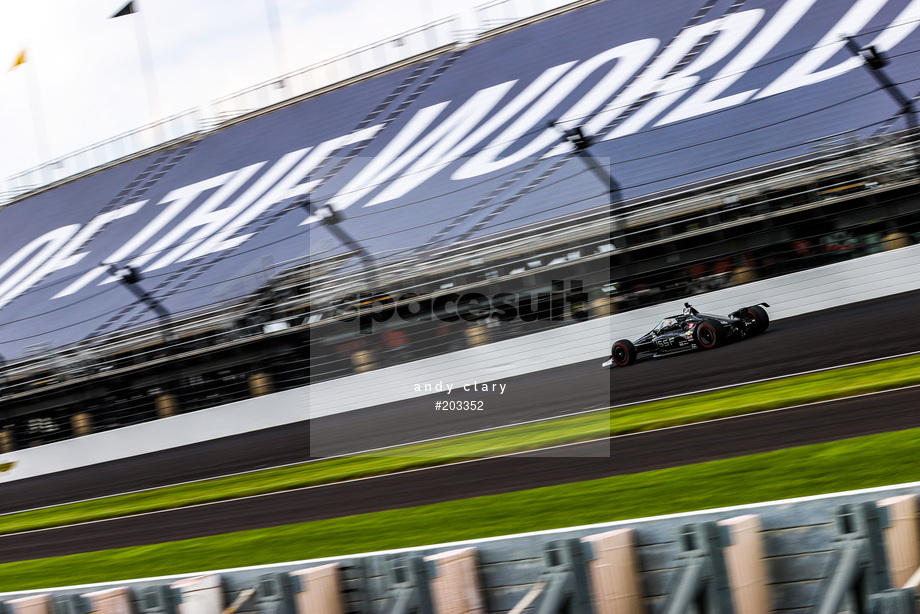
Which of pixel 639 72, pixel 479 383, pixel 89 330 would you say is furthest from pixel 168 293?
pixel 639 72

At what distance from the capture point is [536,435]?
28.2ft

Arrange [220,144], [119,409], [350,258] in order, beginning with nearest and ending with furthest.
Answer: [350,258] < [119,409] < [220,144]

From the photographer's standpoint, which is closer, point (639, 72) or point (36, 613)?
point (36, 613)

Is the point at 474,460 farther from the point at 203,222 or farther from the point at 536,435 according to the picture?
the point at 203,222

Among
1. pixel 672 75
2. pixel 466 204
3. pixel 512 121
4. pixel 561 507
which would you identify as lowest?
pixel 561 507

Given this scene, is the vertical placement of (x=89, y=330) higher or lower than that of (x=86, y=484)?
higher

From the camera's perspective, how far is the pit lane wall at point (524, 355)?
43.9ft

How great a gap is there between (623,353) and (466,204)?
5.67m

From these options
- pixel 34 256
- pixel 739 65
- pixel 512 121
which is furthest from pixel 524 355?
pixel 34 256

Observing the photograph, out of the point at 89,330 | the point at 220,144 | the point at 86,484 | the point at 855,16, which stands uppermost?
the point at 220,144

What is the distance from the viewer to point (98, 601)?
404 centimetres

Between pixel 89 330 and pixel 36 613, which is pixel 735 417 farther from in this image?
pixel 89 330

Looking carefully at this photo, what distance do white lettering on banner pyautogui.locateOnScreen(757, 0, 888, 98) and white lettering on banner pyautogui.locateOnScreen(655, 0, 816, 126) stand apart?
709 mm

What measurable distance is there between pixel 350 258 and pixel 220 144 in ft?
24.5
